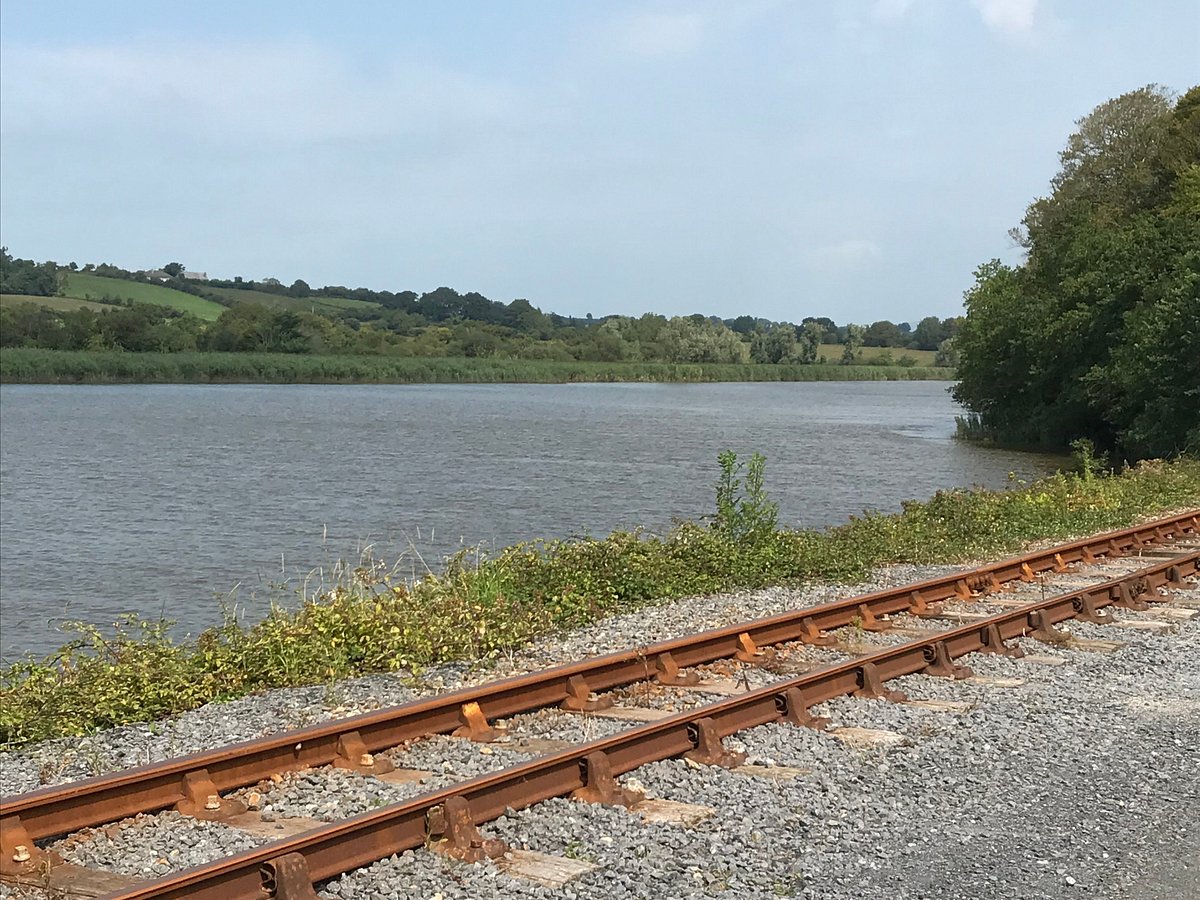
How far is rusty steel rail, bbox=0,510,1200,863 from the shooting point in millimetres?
6445

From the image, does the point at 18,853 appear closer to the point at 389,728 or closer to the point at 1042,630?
the point at 389,728

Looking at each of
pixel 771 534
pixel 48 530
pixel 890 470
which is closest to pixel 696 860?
pixel 771 534

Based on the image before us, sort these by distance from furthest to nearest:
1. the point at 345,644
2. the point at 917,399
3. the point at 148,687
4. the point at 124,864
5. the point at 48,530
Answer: the point at 917,399, the point at 48,530, the point at 345,644, the point at 148,687, the point at 124,864

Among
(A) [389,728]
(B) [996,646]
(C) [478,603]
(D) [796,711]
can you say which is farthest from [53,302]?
(D) [796,711]

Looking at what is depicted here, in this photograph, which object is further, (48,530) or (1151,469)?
(1151,469)

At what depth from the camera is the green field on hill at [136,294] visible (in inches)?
5915

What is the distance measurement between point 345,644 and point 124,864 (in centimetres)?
511

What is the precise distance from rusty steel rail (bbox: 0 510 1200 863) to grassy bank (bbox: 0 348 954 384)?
103234 millimetres

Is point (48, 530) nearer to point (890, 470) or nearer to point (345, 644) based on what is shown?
point (345, 644)

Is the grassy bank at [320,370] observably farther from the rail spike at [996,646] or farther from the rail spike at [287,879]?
the rail spike at [287,879]

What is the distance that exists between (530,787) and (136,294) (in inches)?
6205

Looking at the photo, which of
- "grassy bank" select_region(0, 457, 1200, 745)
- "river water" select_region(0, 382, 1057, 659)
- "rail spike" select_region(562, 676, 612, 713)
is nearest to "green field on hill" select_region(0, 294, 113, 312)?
"river water" select_region(0, 382, 1057, 659)

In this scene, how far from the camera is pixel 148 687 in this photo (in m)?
9.62

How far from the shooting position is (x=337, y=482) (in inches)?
1449
